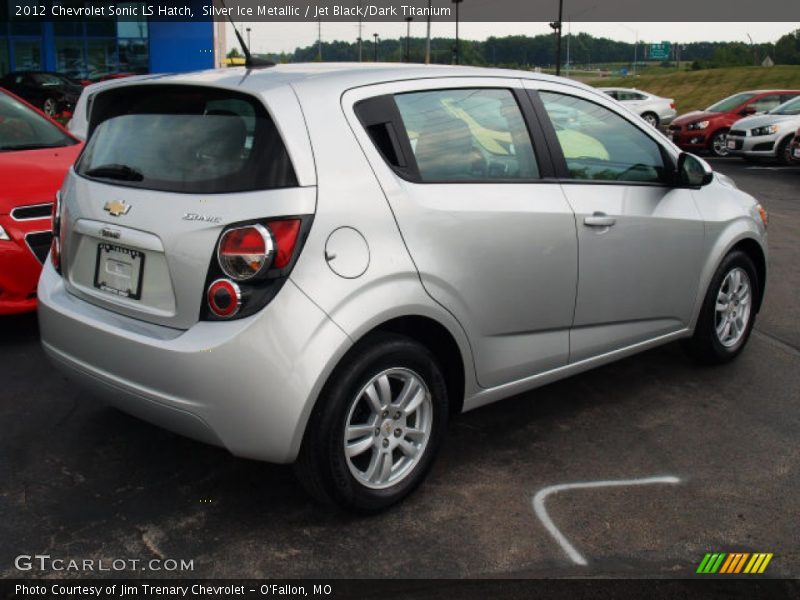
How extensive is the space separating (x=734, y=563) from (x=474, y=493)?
99cm

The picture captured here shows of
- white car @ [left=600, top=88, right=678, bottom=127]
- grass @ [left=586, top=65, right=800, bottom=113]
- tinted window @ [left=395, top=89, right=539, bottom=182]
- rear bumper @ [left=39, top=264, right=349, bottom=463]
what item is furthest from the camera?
grass @ [left=586, top=65, right=800, bottom=113]

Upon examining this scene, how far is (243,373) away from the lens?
9.43 ft

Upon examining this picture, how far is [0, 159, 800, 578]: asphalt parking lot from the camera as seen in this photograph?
3020 millimetres

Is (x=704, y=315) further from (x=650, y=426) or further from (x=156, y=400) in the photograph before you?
(x=156, y=400)

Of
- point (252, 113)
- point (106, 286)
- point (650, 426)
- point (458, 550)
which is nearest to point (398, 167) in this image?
point (252, 113)

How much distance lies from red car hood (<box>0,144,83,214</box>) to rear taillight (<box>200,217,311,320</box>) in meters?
2.81

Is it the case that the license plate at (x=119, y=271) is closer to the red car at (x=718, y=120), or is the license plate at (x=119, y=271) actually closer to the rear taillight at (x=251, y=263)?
the rear taillight at (x=251, y=263)

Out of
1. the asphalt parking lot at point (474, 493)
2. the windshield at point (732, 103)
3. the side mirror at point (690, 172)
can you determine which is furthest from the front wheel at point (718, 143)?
the side mirror at point (690, 172)

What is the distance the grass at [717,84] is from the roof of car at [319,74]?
40944 millimetres

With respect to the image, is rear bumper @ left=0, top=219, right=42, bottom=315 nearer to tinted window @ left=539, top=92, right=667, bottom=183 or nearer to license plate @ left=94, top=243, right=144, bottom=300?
license plate @ left=94, top=243, right=144, bottom=300

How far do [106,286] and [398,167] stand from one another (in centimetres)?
120

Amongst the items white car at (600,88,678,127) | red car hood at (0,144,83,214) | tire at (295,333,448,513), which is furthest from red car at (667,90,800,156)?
tire at (295,333,448,513)

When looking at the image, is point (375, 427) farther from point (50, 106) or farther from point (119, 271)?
point (50, 106)

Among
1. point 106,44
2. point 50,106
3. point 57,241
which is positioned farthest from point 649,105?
point 57,241
